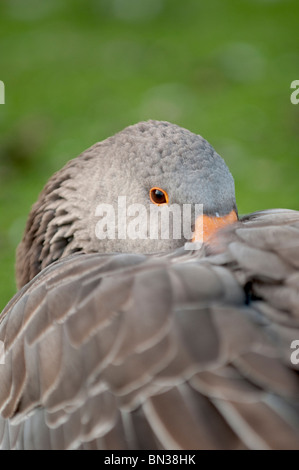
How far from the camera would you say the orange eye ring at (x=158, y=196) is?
79.5 inches

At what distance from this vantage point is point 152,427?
1344mm

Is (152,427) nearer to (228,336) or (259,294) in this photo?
(228,336)

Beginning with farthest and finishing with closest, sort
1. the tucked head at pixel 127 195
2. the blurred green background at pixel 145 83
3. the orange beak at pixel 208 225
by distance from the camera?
the blurred green background at pixel 145 83 → the tucked head at pixel 127 195 → the orange beak at pixel 208 225

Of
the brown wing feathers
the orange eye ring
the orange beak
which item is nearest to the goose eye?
the orange eye ring

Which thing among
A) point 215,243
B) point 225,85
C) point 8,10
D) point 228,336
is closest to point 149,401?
point 228,336

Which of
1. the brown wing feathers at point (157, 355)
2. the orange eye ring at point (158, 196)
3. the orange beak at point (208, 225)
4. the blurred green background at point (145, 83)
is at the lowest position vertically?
the brown wing feathers at point (157, 355)

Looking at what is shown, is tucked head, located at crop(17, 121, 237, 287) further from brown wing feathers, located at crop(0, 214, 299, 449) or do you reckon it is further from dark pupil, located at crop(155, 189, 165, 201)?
brown wing feathers, located at crop(0, 214, 299, 449)

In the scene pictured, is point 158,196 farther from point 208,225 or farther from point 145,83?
point 145,83

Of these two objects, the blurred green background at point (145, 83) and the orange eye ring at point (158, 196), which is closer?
the orange eye ring at point (158, 196)

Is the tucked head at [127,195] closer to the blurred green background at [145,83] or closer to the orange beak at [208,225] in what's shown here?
the orange beak at [208,225]

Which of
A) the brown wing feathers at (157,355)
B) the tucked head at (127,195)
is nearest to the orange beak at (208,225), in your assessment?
the tucked head at (127,195)

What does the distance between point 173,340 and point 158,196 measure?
0.69m

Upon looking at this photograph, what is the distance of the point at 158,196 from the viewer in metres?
2.04
